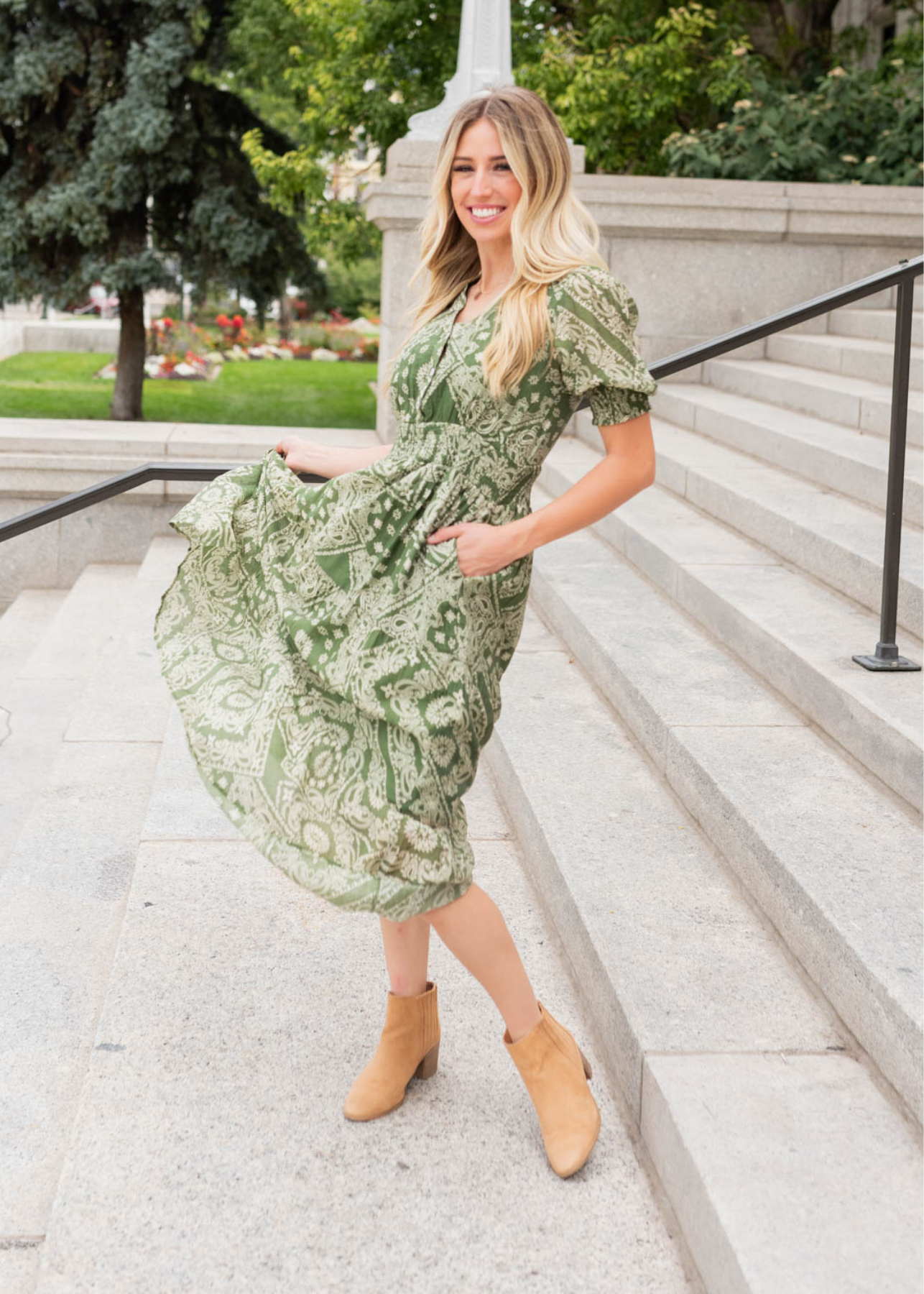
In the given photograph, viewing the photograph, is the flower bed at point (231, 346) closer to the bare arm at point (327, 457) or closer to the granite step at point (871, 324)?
the granite step at point (871, 324)

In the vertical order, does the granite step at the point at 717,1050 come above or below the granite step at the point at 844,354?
below

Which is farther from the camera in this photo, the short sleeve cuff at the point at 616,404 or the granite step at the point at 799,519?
the granite step at the point at 799,519

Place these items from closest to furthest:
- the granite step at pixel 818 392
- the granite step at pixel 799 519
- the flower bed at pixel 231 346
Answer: the granite step at pixel 799 519
the granite step at pixel 818 392
the flower bed at pixel 231 346

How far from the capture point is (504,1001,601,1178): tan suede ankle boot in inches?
92.1

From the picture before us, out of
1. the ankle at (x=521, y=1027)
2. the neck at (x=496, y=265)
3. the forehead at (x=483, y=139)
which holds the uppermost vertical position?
the forehead at (x=483, y=139)

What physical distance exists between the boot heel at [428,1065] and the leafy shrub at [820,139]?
746cm

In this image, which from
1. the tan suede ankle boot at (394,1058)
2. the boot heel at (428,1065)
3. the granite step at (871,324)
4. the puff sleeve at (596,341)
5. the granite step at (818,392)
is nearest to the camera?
the puff sleeve at (596,341)

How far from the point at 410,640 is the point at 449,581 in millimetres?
120

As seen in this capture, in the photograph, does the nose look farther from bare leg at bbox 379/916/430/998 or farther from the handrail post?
the handrail post

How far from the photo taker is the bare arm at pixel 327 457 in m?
2.56

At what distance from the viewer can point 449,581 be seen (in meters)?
2.21

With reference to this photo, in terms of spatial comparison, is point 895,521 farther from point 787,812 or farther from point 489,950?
point 489,950

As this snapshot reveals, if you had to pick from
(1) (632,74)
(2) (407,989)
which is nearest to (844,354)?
(2) (407,989)

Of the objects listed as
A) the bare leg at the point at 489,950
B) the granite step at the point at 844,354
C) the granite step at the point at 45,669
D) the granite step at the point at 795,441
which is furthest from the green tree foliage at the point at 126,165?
the bare leg at the point at 489,950
